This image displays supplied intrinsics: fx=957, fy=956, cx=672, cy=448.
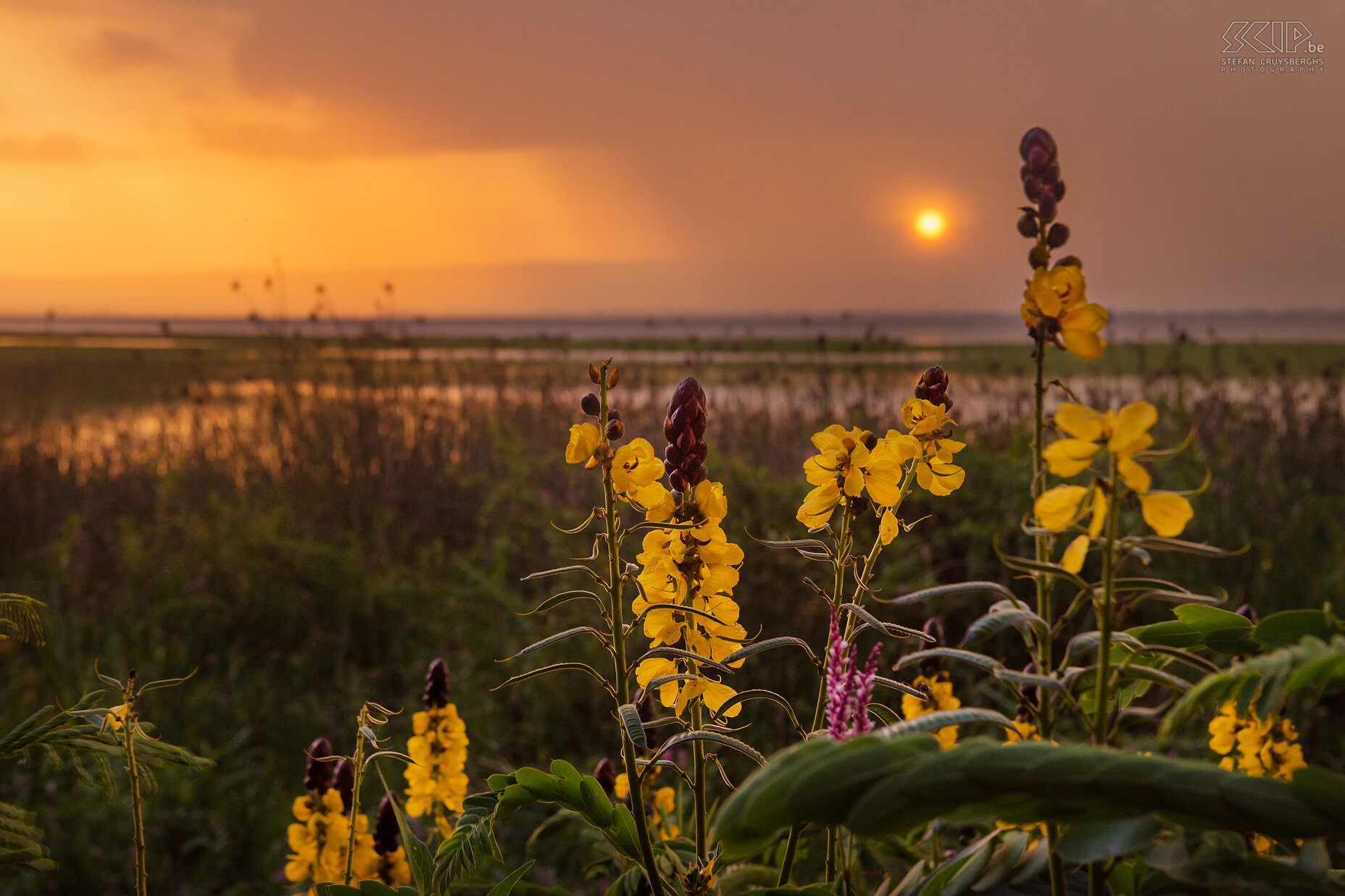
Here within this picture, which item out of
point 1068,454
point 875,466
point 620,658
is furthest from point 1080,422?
point 620,658

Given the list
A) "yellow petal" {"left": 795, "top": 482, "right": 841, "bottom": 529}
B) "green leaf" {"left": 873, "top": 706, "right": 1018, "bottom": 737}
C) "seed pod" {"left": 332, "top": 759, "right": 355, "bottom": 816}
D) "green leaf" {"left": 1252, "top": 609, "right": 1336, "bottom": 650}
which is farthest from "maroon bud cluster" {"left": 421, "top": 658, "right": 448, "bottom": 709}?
"green leaf" {"left": 1252, "top": 609, "right": 1336, "bottom": 650}

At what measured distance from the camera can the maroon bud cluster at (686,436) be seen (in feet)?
3.31

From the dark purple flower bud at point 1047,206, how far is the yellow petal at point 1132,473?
0.28m

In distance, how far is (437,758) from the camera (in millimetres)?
1715

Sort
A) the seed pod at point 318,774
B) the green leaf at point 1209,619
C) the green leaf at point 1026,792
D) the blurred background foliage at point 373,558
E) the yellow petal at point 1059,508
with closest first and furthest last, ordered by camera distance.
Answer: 1. the green leaf at point 1026,792
2. the yellow petal at point 1059,508
3. the green leaf at point 1209,619
4. the seed pod at point 318,774
5. the blurred background foliage at point 373,558

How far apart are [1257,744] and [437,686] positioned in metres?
1.49

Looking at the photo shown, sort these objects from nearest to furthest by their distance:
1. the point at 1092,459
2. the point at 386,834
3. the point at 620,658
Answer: the point at 1092,459 < the point at 620,658 < the point at 386,834

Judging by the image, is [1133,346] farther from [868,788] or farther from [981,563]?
[868,788]

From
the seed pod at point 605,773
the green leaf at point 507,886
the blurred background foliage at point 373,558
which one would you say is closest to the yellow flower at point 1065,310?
the green leaf at point 507,886

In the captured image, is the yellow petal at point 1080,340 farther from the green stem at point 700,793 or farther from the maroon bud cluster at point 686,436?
the green stem at point 700,793

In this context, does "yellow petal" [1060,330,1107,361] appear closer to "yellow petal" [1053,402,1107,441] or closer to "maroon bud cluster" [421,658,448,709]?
"yellow petal" [1053,402,1107,441]

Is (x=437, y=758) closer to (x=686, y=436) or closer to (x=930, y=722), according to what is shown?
(x=686, y=436)

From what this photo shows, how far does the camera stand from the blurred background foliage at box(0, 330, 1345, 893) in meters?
3.59

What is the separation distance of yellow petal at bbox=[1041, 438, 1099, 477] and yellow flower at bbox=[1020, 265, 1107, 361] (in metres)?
0.11
